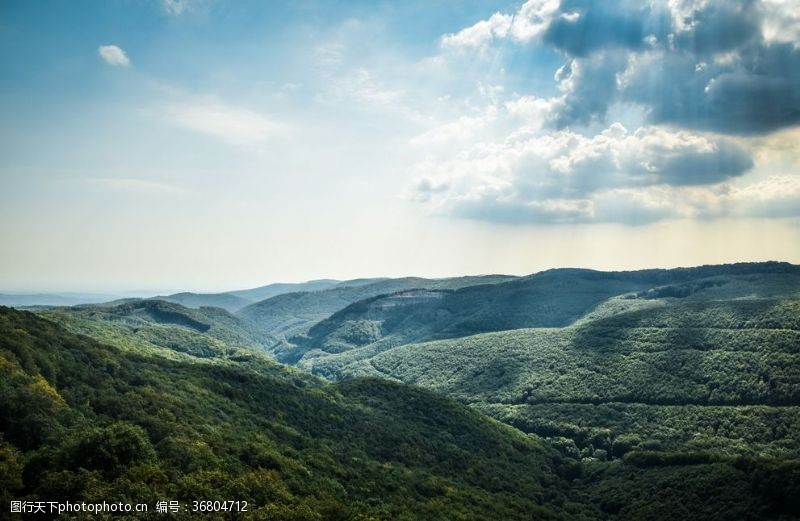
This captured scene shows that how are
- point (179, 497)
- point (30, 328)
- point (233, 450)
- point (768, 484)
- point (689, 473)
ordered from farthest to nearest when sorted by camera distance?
point (689, 473), point (768, 484), point (30, 328), point (233, 450), point (179, 497)

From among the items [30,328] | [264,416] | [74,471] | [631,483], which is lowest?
[631,483]

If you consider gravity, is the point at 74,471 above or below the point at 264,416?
above

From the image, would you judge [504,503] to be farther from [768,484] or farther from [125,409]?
[125,409]

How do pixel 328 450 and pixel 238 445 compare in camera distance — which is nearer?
pixel 238 445

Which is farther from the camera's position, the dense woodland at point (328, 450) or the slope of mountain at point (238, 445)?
the dense woodland at point (328, 450)

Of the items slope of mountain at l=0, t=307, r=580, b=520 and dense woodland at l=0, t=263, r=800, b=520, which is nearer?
slope of mountain at l=0, t=307, r=580, b=520

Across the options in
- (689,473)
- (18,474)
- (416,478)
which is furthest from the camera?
(689,473)

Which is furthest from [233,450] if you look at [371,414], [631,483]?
[631,483]

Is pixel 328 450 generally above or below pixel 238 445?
below
